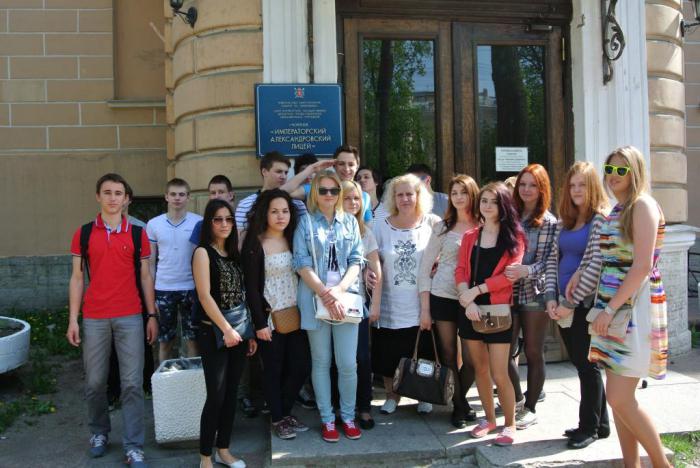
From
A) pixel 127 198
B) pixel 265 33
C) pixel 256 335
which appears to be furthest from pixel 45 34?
pixel 256 335

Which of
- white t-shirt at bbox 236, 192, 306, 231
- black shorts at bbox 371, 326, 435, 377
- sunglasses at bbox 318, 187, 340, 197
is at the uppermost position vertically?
sunglasses at bbox 318, 187, 340, 197

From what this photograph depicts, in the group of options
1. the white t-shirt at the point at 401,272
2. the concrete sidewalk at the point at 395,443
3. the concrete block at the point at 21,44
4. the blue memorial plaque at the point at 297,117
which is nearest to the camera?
the concrete sidewalk at the point at 395,443

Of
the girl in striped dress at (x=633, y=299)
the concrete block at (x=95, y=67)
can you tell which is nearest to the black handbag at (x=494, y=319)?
the girl in striped dress at (x=633, y=299)

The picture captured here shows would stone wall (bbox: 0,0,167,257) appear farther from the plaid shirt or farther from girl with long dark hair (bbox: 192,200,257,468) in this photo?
the plaid shirt

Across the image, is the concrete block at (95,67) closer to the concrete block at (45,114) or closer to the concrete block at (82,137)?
the concrete block at (45,114)

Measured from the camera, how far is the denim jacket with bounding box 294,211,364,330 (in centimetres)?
424

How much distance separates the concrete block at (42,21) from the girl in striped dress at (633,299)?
313 inches

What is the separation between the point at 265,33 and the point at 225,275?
8.74 ft

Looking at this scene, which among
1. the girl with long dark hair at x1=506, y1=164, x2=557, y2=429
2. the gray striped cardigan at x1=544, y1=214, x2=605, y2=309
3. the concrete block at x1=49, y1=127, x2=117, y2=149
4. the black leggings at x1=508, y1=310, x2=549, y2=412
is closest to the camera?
the gray striped cardigan at x1=544, y1=214, x2=605, y2=309

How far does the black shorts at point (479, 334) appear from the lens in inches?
161

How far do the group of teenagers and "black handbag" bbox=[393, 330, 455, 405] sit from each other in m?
0.19

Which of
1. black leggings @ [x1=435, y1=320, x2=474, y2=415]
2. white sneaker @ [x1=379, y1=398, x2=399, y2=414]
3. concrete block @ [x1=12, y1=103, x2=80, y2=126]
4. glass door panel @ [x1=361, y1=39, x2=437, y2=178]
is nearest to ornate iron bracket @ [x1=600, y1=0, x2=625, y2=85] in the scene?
glass door panel @ [x1=361, y1=39, x2=437, y2=178]

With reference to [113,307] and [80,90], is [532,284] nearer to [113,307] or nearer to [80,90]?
[113,307]

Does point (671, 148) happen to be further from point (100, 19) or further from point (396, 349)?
point (100, 19)
